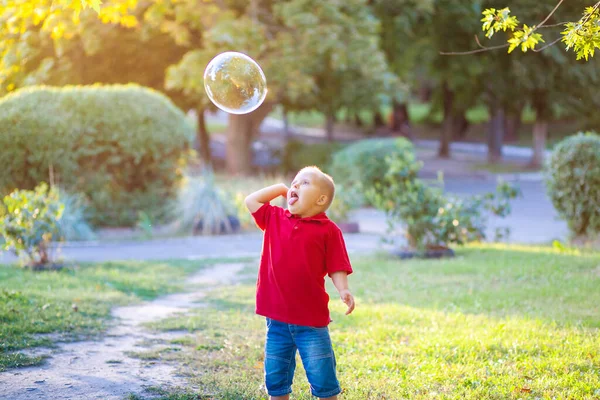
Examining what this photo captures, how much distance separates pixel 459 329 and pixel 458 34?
66.5 feet

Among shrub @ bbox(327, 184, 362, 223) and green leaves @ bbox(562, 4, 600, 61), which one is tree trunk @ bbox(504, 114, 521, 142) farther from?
green leaves @ bbox(562, 4, 600, 61)

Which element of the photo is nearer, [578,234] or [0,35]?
[0,35]

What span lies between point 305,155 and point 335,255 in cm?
2128

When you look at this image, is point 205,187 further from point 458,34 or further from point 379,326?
point 458,34

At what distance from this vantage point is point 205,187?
1345 centimetres

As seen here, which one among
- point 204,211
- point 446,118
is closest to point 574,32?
point 204,211

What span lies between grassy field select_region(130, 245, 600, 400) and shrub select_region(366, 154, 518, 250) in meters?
0.93

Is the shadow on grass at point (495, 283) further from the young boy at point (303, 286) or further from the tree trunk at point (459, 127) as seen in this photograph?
the tree trunk at point (459, 127)

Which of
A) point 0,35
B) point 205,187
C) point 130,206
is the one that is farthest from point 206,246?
point 0,35

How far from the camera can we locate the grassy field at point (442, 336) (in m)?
4.75

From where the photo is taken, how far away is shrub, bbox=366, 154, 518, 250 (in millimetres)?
9875

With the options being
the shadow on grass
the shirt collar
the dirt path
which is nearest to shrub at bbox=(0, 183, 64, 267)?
the dirt path

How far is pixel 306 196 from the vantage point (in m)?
3.95

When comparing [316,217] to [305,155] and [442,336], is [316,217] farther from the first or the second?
[305,155]
